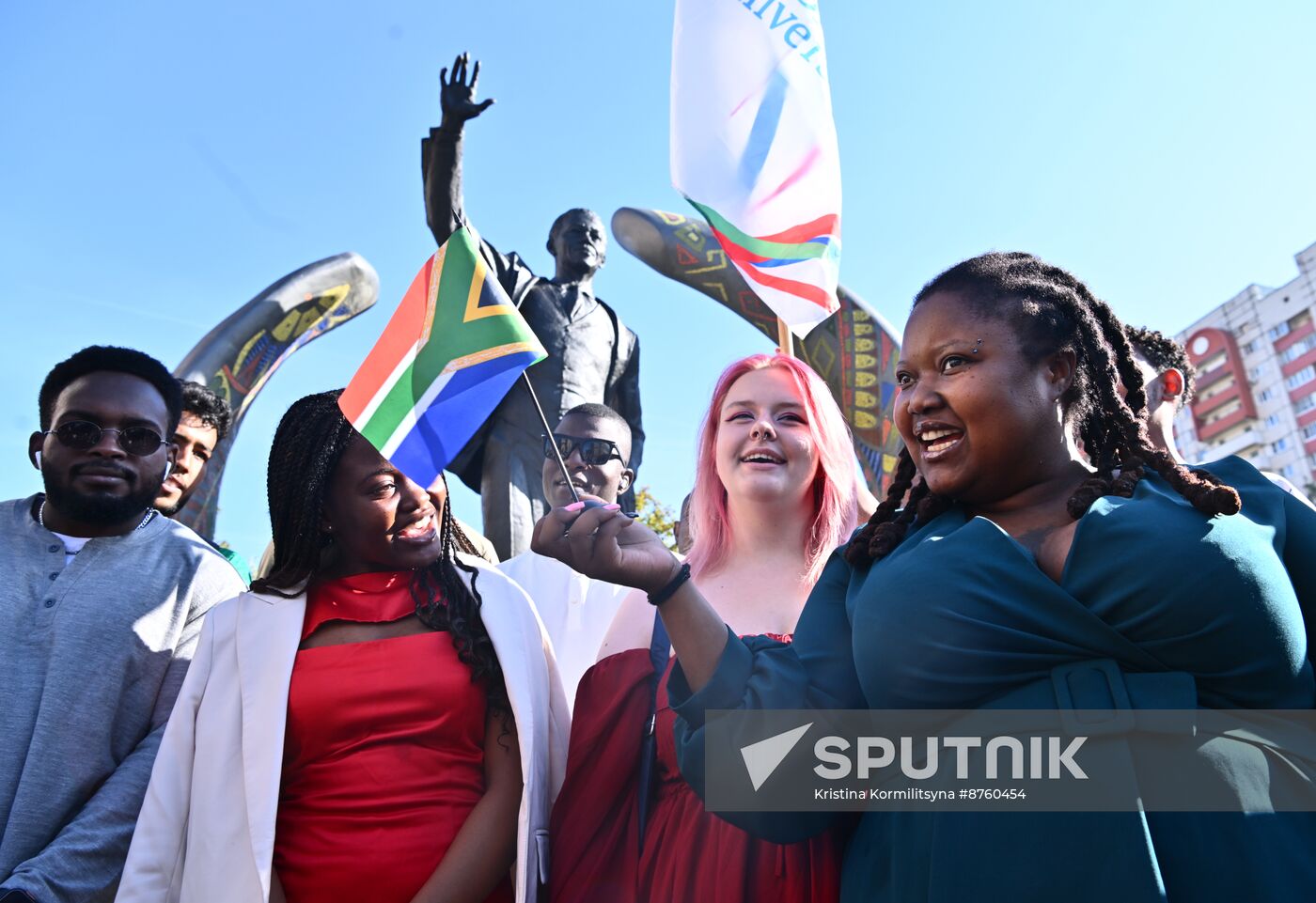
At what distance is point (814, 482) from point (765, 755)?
121 cm

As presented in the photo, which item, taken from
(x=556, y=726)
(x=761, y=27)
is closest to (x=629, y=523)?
(x=556, y=726)

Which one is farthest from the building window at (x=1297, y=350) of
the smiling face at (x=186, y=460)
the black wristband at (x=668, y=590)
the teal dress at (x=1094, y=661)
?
the black wristband at (x=668, y=590)

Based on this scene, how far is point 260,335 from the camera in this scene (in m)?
9.64

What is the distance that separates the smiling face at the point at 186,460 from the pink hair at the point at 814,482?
84.7 inches

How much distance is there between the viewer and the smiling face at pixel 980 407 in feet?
5.70

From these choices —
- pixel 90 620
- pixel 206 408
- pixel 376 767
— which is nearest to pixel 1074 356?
pixel 376 767

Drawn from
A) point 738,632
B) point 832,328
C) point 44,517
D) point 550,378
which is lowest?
point 738,632

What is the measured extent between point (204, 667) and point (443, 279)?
1009 mm

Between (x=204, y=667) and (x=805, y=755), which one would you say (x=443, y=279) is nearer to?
(x=204, y=667)

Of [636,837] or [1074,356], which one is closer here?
[1074,356]

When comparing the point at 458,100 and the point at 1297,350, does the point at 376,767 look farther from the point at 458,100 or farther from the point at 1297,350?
the point at 1297,350

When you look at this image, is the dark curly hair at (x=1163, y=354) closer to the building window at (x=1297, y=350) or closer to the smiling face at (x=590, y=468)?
the smiling face at (x=590, y=468)

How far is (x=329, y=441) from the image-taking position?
2.64 metres

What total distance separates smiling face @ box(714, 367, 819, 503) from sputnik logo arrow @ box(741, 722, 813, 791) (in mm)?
1032
